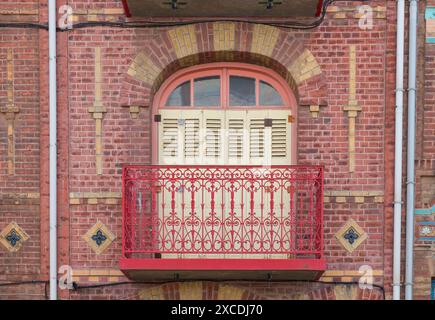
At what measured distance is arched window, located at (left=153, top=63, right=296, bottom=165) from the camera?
8.89 m

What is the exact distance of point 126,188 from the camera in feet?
27.0

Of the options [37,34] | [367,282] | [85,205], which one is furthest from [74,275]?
[367,282]

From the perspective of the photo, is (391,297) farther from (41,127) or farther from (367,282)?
(41,127)

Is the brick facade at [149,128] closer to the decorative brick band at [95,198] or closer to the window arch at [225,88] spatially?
the decorative brick band at [95,198]

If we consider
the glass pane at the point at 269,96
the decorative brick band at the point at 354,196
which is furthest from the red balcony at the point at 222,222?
the glass pane at the point at 269,96

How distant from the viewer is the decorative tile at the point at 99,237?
866cm

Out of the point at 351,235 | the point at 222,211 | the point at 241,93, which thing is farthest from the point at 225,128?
the point at 351,235

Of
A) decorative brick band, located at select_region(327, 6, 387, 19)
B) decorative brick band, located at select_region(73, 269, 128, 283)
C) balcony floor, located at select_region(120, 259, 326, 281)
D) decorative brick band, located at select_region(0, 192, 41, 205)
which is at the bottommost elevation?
decorative brick band, located at select_region(73, 269, 128, 283)

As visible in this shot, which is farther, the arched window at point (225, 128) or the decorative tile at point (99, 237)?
the arched window at point (225, 128)

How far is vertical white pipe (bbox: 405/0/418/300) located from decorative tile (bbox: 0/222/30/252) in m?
5.04

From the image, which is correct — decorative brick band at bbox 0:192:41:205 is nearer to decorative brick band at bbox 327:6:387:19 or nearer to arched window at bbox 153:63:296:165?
→ arched window at bbox 153:63:296:165

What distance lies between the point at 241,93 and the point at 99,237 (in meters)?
2.75

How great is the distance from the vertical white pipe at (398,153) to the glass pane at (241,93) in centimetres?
195

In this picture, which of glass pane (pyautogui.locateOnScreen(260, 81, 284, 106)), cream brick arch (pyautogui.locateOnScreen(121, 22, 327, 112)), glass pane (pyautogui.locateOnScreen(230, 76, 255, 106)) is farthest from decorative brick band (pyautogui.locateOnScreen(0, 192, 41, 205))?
glass pane (pyautogui.locateOnScreen(260, 81, 284, 106))
